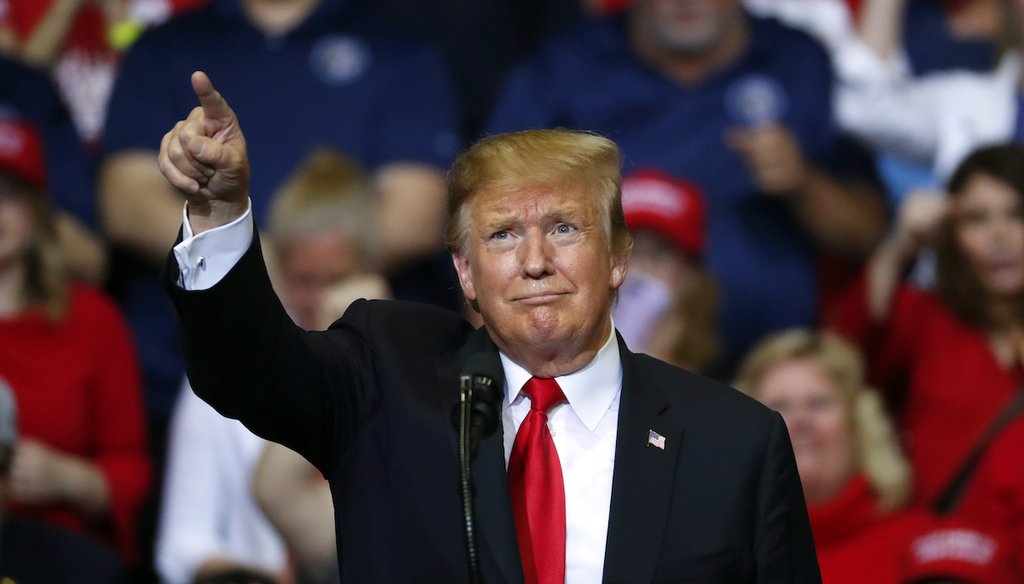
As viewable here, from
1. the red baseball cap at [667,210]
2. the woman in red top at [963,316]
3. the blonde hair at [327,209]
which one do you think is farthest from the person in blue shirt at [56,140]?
the woman in red top at [963,316]

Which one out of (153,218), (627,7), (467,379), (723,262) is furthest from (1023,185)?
(467,379)

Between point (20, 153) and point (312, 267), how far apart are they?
783 mm

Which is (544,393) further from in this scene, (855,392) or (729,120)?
(729,120)

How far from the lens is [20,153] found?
4176mm

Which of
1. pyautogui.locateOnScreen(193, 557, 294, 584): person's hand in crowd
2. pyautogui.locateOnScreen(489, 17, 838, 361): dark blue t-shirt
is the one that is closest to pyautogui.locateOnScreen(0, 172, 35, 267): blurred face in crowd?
pyautogui.locateOnScreen(193, 557, 294, 584): person's hand in crowd

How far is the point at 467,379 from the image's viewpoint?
6.55ft

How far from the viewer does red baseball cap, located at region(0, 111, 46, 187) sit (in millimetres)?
4156

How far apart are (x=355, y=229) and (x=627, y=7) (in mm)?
1426

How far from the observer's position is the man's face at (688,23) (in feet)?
16.0

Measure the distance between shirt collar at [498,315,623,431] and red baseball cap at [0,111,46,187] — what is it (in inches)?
93.4

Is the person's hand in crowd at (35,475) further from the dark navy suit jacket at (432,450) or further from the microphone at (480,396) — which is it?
the microphone at (480,396)

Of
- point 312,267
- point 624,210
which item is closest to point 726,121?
point 624,210

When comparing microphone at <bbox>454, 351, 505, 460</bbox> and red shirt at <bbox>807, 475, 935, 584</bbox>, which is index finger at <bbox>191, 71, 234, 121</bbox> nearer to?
microphone at <bbox>454, 351, 505, 460</bbox>

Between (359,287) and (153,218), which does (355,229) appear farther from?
(153,218)
